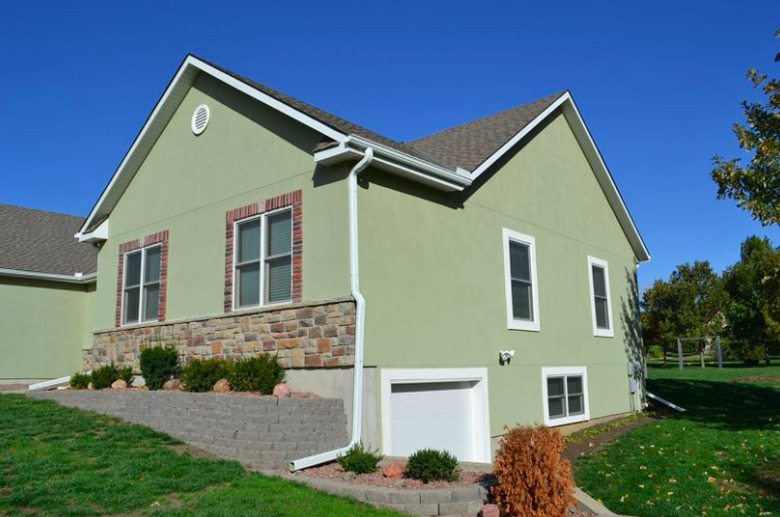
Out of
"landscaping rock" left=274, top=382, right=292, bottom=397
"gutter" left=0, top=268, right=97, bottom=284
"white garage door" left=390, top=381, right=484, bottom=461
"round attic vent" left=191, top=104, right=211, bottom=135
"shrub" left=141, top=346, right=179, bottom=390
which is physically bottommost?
"white garage door" left=390, top=381, right=484, bottom=461

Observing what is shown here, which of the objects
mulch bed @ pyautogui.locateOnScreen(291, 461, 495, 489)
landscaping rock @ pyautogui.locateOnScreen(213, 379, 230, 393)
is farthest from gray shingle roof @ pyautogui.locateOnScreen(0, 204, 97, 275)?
mulch bed @ pyautogui.locateOnScreen(291, 461, 495, 489)

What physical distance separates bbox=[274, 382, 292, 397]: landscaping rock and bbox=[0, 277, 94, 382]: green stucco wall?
11.1m

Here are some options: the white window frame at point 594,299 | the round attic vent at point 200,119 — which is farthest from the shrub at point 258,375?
the white window frame at point 594,299

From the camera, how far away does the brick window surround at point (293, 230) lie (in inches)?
404

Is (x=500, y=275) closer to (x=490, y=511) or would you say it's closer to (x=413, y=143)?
(x=413, y=143)

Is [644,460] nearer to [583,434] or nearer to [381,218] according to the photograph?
[583,434]

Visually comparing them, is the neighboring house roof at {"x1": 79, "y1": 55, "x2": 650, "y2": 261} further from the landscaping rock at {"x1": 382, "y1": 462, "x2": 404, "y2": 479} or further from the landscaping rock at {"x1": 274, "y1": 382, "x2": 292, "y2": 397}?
the landscaping rock at {"x1": 382, "y1": 462, "x2": 404, "y2": 479}

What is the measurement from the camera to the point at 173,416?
9.38 metres

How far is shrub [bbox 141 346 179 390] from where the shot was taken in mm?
11875

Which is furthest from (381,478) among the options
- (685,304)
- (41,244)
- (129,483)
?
(685,304)

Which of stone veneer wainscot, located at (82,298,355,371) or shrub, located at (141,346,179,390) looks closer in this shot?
stone veneer wainscot, located at (82,298,355,371)

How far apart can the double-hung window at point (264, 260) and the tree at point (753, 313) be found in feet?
108

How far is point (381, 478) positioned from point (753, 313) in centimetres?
3600

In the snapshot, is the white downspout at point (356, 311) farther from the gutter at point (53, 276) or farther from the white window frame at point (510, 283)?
the gutter at point (53, 276)
